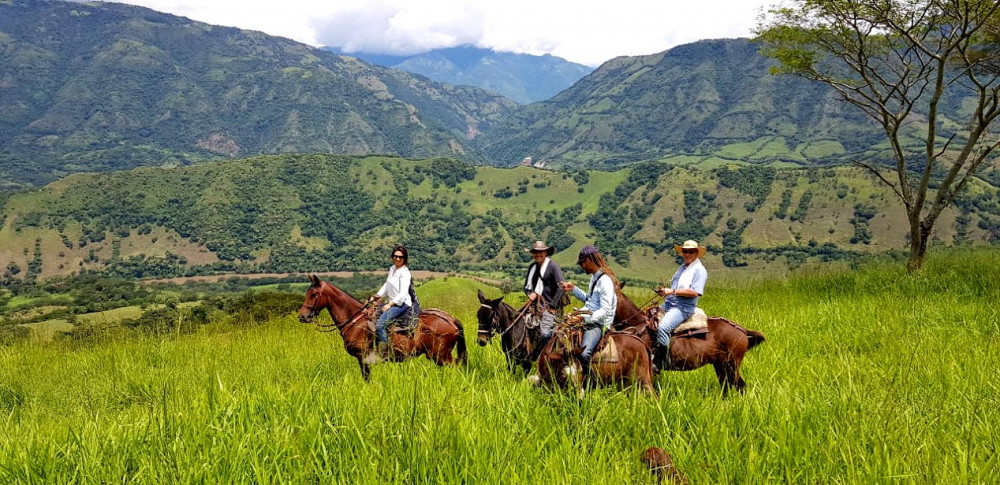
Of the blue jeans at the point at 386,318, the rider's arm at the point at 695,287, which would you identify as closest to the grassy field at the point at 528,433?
the rider's arm at the point at 695,287

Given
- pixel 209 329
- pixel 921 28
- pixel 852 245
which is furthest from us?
pixel 852 245

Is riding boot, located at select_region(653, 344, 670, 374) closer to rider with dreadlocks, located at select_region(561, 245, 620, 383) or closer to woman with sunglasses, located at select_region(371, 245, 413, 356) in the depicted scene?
rider with dreadlocks, located at select_region(561, 245, 620, 383)

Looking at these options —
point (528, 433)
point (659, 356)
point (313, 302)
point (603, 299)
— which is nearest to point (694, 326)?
point (659, 356)

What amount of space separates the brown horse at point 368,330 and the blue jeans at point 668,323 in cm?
351

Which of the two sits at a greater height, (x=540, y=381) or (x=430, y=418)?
(x=430, y=418)

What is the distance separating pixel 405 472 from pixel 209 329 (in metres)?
13.9

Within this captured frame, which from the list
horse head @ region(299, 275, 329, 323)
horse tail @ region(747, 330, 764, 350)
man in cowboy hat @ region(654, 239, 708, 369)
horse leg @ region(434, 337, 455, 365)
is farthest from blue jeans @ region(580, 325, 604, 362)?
horse head @ region(299, 275, 329, 323)

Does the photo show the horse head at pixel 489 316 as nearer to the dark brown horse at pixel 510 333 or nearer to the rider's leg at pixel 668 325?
the dark brown horse at pixel 510 333

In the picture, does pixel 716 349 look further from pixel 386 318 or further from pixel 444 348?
pixel 386 318

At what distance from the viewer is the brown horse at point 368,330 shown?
29.6ft

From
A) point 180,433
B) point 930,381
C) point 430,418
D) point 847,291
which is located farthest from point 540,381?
point 847,291

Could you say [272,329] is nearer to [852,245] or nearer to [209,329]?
[209,329]

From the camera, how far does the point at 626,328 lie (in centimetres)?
750

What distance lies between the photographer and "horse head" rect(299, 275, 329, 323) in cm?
916
